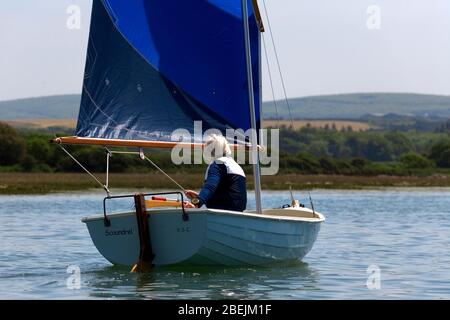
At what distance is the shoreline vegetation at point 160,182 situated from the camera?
53.0 m

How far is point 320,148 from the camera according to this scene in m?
145

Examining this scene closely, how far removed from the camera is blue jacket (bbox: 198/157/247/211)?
17531mm

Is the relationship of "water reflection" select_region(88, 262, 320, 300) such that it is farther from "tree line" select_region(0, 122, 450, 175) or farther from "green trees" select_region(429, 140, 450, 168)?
"green trees" select_region(429, 140, 450, 168)

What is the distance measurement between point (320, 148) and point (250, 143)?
415 feet

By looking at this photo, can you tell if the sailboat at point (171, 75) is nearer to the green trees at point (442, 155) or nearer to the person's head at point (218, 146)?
the person's head at point (218, 146)

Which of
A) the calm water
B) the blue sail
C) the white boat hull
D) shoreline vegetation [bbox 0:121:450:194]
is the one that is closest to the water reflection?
A: the calm water

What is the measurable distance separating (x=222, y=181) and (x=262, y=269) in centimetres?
169

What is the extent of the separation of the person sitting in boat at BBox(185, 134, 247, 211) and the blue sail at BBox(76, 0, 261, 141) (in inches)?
70.2

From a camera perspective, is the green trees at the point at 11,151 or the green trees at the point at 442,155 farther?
the green trees at the point at 442,155

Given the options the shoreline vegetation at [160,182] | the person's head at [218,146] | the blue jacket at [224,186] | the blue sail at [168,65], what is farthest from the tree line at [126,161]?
the blue jacket at [224,186]

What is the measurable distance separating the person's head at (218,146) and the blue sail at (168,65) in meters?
1.63

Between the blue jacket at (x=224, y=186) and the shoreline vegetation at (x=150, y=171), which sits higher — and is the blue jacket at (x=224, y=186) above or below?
above

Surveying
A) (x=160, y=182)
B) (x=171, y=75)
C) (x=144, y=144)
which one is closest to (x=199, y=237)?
(x=144, y=144)

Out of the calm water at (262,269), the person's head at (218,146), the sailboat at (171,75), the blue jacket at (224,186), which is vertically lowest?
the calm water at (262,269)
